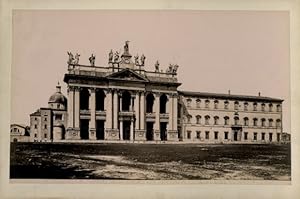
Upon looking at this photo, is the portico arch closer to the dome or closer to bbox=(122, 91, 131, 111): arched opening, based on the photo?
bbox=(122, 91, 131, 111): arched opening

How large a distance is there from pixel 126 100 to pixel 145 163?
272 mm

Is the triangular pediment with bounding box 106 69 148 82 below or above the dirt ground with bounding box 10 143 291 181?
above

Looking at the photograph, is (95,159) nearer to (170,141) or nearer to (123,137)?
(123,137)

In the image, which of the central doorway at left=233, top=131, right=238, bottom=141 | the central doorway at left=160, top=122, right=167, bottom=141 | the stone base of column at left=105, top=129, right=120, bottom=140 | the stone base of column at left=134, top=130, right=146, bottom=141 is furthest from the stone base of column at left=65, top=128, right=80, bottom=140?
the central doorway at left=233, top=131, right=238, bottom=141

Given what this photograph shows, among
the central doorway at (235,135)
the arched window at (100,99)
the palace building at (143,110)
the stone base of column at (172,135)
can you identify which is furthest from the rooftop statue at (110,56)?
the central doorway at (235,135)

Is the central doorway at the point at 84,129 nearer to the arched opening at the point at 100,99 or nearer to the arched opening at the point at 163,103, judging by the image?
the arched opening at the point at 100,99

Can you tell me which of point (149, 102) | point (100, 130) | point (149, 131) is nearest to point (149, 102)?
point (149, 102)

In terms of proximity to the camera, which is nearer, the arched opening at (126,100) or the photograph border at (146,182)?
the photograph border at (146,182)

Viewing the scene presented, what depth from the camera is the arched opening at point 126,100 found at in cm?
210

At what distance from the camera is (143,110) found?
211cm

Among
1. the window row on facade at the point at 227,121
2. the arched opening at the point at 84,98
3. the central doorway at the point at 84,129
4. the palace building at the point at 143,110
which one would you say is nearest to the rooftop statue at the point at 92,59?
the palace building at the point at 143,110

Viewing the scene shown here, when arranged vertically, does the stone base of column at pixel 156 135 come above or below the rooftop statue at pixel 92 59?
below

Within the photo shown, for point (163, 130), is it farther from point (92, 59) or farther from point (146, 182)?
point (92, 59)

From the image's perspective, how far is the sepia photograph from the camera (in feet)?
6.64
